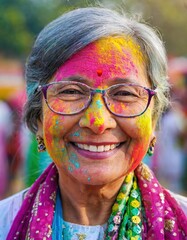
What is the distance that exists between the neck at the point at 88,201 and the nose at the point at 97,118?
0.35 metres

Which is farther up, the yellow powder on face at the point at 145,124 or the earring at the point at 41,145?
the yellow powder on face at the point at 145,124

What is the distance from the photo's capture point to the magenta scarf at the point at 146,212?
3.01m

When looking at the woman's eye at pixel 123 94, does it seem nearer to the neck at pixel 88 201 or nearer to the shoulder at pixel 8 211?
the neck at pixel 88 201

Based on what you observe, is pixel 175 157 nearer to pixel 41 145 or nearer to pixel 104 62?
pixel 41 145

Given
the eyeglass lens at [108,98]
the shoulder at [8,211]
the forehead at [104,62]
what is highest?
the forehead at [104,62]

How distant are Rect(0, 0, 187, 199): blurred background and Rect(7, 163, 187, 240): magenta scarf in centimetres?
39

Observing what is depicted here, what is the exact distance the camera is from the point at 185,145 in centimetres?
973

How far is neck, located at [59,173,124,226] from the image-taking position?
10.2ft

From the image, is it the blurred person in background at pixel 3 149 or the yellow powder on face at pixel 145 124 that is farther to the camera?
the blurred person in background at pixel 3 149

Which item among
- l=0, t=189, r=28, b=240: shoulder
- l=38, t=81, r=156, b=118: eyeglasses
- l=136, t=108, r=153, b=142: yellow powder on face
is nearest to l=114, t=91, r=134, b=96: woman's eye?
l=38, t=81, r=156, b=118: eyeglasses

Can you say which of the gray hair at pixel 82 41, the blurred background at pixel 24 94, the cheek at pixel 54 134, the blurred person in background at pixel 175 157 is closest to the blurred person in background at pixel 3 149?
the blurred background at pixel 24 94

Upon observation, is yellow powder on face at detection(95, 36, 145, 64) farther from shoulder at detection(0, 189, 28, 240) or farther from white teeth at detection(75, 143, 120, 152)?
shoulder at detection(0, 189, 28, 240)

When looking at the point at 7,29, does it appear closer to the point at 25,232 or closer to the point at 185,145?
the point at 185,145

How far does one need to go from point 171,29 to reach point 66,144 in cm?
1869
